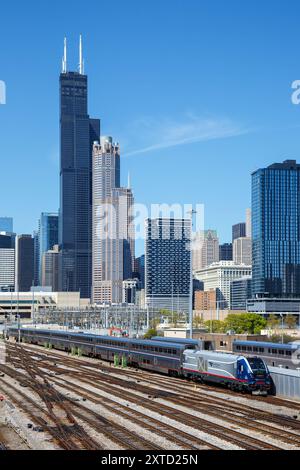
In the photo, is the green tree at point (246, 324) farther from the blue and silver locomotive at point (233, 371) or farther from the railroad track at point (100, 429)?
the railroad track at point (100, 429)

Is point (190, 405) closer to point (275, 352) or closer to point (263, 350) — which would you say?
point (275, 352)

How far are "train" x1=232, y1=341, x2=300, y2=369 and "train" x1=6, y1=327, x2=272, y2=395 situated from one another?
188 inches

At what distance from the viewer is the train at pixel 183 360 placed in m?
47.0

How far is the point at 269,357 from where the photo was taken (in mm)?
56719

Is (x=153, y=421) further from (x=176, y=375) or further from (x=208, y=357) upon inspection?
(x=176, y=375)

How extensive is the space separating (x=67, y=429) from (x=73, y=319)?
5843 inches

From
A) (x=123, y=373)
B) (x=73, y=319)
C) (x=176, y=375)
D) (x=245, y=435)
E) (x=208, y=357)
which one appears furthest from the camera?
(x=73, y=319)

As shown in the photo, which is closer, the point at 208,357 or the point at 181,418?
the point at 181,418

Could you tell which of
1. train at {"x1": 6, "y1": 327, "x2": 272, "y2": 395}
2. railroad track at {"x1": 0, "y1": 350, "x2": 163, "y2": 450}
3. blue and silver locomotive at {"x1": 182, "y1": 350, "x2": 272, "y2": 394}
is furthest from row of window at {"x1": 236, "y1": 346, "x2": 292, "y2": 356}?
railroad track at {"x1": 0, "y1": 350, "x2": 163, "y2": 450}

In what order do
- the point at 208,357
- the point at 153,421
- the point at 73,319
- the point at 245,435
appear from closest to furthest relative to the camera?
1. the point at 245,435
2. the point at 153,421
3. the point at 208,357
4. the point at 73,319

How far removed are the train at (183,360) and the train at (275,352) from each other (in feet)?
15.7
